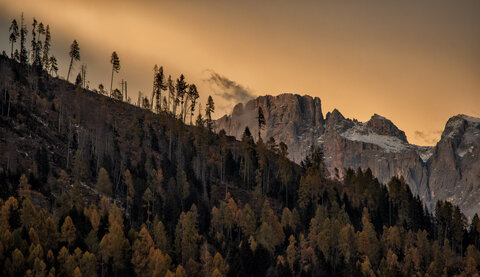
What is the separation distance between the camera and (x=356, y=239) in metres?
123

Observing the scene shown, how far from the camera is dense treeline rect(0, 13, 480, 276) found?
93438 millimetres

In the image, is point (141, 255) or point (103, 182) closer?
point (141, 255)

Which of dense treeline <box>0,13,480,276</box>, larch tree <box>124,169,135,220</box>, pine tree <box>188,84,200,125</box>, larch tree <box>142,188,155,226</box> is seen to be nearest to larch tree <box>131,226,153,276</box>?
dense treeline <box>0,13,480,276</box>

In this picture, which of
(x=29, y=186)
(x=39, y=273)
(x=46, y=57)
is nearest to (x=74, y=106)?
(x=46, y=57)

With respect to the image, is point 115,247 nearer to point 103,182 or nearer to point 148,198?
point 148,198

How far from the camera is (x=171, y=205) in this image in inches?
4614

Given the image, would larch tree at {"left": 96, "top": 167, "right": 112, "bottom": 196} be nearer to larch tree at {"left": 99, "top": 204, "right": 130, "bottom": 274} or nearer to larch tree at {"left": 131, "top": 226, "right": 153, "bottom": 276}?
larch tree at {"left": 99, "top": 204, "right": 130, "bottom": 274}

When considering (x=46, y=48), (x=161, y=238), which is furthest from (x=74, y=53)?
(x=161, y=238)

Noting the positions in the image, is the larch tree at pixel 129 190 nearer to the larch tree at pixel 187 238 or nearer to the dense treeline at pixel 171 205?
the dense treeline at pixel 171 205

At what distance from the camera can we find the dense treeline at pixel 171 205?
93438 mm

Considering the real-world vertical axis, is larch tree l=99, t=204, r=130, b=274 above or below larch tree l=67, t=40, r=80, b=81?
below

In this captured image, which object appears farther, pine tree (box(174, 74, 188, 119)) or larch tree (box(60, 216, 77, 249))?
pine tree (box(174, 74, 188, 119))

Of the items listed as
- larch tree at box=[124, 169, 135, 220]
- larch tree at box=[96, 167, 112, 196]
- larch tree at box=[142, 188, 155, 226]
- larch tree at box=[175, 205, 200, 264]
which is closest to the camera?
larch tree at box=[175, 205, 200, 264]

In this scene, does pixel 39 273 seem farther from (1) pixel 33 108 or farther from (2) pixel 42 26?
(2) pixel 42 26
